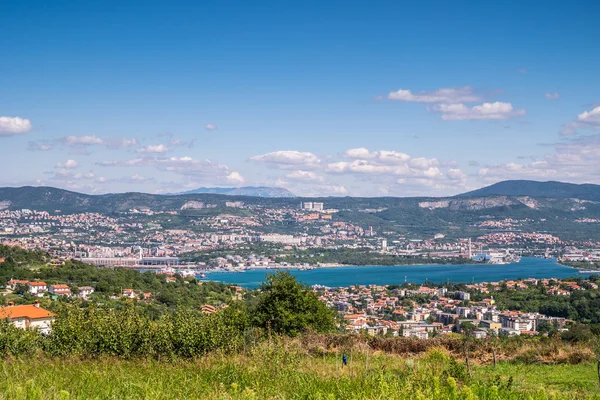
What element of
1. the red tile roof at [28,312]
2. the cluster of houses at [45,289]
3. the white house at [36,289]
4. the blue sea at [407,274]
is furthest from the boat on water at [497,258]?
the red tile roof at [28,312]

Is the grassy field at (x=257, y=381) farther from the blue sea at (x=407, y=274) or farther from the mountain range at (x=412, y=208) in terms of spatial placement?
the mountain range at (x=412, y=208)

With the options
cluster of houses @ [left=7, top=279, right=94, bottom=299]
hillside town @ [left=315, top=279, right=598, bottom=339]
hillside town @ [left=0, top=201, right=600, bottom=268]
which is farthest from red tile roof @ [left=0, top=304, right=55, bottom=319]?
hillside town @ [left=0, top=201, right=600, bottom=268]

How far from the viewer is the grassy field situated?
4336 millimetres

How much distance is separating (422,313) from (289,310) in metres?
27.1

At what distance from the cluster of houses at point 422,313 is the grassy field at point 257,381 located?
17.3 meters

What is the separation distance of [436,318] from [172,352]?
3028 cm

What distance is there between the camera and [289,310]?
13.1 meters

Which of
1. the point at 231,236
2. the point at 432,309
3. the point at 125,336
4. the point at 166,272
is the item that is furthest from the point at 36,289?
the point at 231,236

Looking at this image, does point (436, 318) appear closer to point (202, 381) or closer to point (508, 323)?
point (508, 323)

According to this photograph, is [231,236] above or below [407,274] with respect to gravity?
above

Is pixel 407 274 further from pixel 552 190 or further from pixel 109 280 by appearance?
pixel 552 190

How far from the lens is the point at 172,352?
25.7ft

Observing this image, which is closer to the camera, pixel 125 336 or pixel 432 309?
pixel 125 336

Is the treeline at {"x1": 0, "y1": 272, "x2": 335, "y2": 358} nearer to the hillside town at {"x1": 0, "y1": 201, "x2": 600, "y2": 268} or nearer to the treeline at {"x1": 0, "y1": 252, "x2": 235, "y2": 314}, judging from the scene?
the treeline at {"x1": 0, "y1": 252, "x2": 235, "y2": 314}
